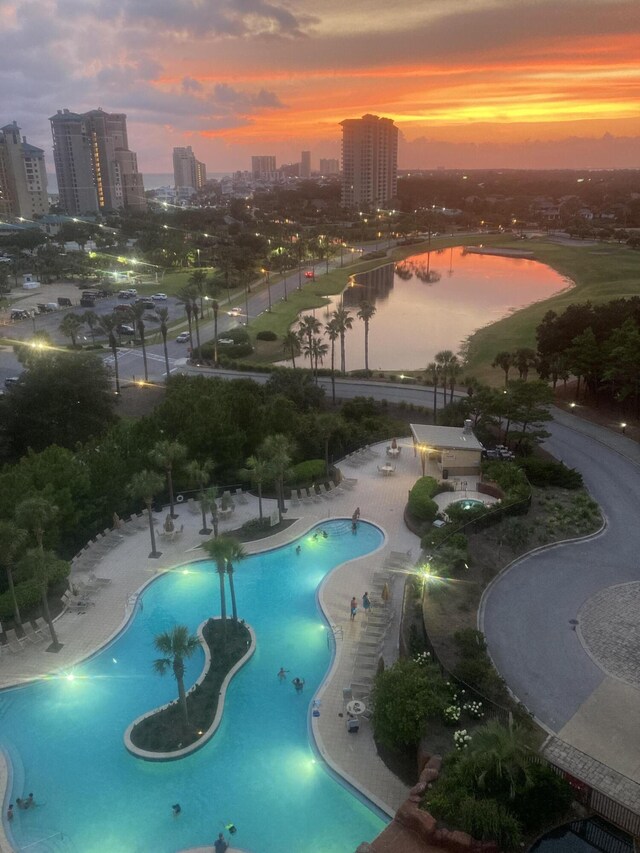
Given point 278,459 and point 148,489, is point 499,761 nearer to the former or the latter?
point 278,459

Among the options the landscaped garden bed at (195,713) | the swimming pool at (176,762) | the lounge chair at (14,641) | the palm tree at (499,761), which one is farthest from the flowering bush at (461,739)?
the lounge chair at (14,641)

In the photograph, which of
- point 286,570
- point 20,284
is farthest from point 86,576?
point 20,284

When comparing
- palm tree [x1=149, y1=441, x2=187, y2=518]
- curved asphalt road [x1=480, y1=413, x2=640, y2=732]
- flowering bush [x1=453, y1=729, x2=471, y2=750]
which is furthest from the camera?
palm tree [x1=149, y1=441, x2=187, y2=518]

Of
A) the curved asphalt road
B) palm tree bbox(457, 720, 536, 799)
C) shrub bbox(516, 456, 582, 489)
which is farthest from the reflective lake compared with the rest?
palm tree bbox(457, 720, 536, 799)

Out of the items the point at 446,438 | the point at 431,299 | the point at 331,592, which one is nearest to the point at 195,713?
the point at 331,592

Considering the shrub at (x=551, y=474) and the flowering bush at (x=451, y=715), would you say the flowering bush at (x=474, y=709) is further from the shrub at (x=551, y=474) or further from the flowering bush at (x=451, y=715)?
the shrub at (x=551, y=474)

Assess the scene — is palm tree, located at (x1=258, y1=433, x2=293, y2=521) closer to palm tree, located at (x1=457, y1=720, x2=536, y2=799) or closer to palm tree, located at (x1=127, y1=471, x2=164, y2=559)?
palm tree, located at (x1=127, y1=471, x2=164, y2=559)
